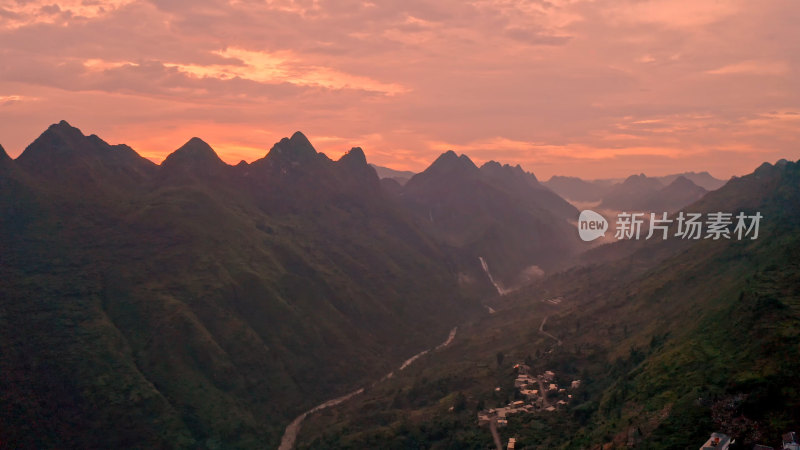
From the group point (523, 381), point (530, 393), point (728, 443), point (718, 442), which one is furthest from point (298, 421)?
point (728, 443)

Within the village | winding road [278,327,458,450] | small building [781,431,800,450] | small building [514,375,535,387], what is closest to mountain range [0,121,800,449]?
winding road [278,327,458,450]

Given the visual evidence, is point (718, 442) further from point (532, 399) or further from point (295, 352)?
point (295, 352)

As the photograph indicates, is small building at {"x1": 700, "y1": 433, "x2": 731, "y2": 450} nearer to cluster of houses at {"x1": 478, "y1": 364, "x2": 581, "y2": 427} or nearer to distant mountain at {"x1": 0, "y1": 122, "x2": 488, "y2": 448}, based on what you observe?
cluster of houses at {"x1": 478, "y1": 364, "x2": 581, "y2": 427}

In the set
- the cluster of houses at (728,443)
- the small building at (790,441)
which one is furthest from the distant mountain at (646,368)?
the small building at (790,441)

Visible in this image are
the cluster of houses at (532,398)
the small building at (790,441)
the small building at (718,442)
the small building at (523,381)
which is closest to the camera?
the small building at (790,441)

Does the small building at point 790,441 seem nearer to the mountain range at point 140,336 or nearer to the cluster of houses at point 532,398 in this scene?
the cluster of houses at point 532,398

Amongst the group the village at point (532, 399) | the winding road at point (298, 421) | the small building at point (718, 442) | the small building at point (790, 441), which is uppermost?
the small building at point (790, 441)

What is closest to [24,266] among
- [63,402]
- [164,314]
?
[164,314]
